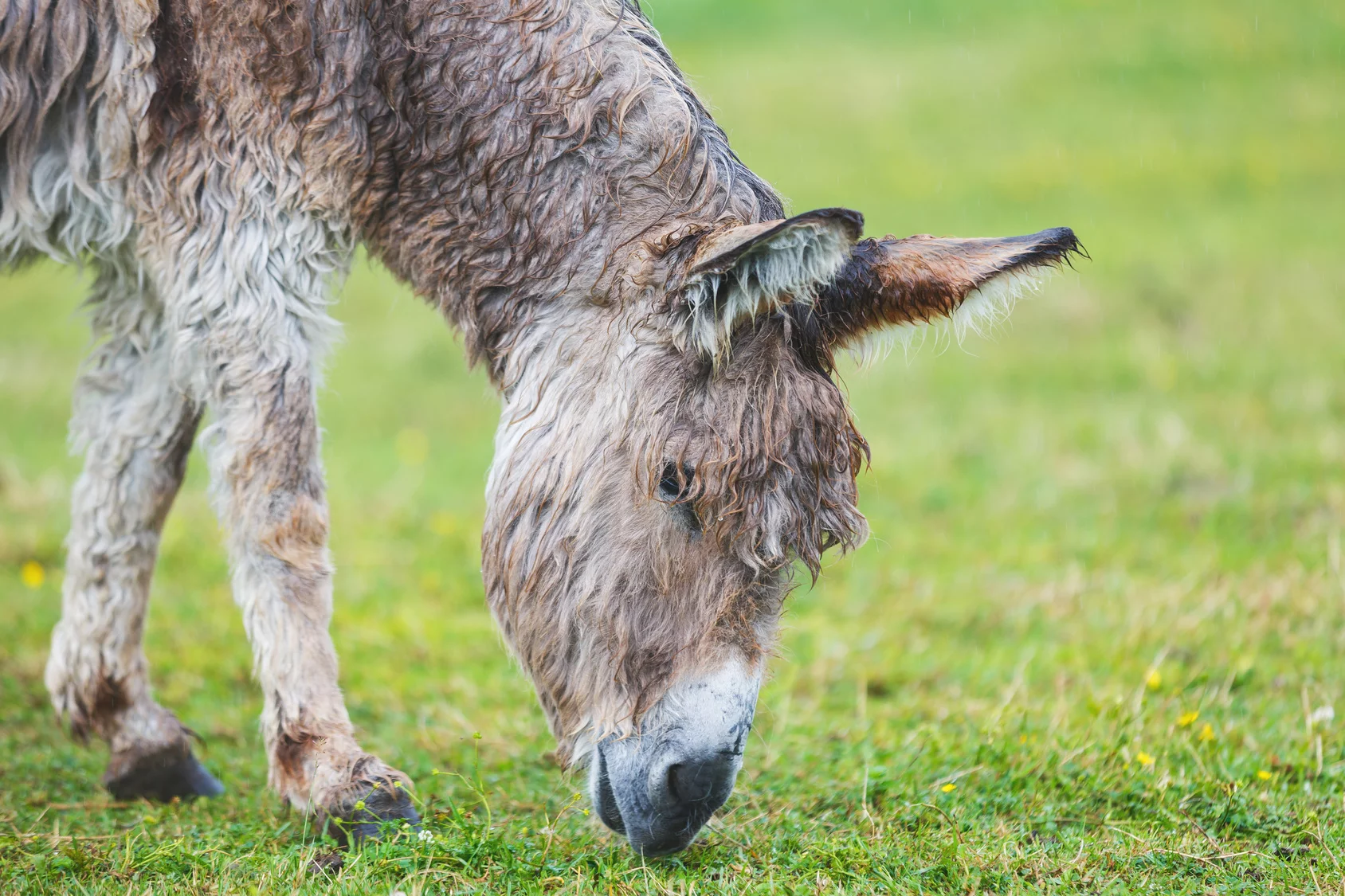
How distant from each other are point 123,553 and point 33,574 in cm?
242

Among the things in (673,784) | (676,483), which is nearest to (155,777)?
(673,784)

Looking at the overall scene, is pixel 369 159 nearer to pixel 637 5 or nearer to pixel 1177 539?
pixel 637 5

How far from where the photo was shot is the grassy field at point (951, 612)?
333cm

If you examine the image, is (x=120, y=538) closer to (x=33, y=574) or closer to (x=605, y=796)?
(x=605, y=796)

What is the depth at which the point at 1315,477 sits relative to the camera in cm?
719

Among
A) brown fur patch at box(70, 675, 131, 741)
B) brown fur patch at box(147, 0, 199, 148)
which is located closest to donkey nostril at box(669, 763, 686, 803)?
brown fur patch at box(70, 675, 131, 741)

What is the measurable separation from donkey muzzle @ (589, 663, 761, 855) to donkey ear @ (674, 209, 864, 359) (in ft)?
2.83

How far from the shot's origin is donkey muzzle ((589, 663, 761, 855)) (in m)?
3.11

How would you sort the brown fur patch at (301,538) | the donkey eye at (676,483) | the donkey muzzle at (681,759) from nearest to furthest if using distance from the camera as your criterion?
the donkey muzzle at (681,759) → the donkey eye at (676,483) → the brown fur patch at (301,538)

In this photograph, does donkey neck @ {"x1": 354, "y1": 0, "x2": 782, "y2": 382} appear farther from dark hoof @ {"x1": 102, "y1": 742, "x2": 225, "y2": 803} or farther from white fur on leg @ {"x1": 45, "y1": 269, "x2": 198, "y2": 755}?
dark hoof @ {"x1": 102, "y1": 742, "x2": 225, "y2": 803}

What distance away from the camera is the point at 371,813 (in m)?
3.39

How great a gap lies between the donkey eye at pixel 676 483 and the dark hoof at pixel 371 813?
1.12m

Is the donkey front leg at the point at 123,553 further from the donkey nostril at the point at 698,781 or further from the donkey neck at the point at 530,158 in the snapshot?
the donkey nostril at the point at 698,781

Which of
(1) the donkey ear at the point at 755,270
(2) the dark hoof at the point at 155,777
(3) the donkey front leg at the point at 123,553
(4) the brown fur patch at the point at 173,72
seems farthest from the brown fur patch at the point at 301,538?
(1) the donkey ear at the point at 755,270
